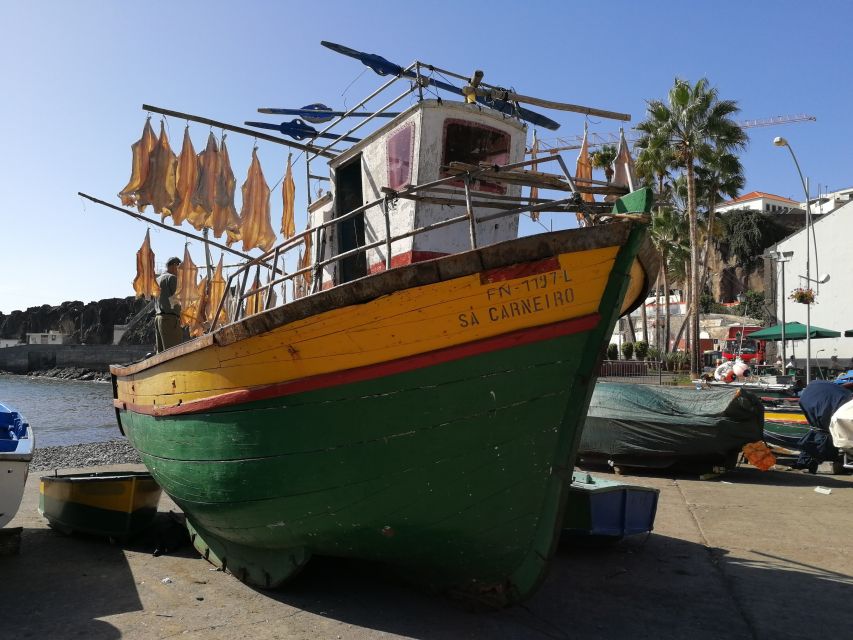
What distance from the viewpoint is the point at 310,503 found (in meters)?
4.21

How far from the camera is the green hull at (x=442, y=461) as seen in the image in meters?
3.75

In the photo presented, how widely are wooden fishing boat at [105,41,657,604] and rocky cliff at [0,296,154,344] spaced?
108423 millimetres

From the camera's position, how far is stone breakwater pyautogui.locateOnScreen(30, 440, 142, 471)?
13.1 metres

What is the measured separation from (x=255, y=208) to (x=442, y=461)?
8582 millimetres

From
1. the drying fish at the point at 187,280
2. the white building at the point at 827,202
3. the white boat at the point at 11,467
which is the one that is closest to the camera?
the white boat at the point at 11,467

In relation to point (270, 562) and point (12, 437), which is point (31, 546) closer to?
point (12, 437)

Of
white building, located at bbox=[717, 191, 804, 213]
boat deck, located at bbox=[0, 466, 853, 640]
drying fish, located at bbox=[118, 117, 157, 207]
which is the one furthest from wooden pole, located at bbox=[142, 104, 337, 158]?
white building, located at bbox=[717, 191, 804, 213]

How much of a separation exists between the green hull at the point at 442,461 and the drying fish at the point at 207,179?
301 inches

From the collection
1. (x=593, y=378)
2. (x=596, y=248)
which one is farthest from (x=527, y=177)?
(x=593, y=378)

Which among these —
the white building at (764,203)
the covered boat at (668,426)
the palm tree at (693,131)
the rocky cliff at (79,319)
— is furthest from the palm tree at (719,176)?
the rocky cliff at (79,319)

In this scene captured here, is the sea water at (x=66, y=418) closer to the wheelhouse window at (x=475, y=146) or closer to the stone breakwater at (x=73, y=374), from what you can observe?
the wheelhouse window at (x=475, y=146)

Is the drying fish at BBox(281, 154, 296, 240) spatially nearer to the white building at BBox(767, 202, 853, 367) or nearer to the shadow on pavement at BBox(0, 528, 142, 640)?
the shadow on pavement at BBox(0, 528, 142, 640)

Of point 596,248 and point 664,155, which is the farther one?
point 664,155

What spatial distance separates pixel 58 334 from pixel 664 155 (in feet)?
381
